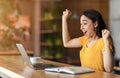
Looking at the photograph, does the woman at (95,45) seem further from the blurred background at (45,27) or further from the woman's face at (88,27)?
the blurred background at (45,27)

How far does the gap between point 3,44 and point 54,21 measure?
5.02 feet

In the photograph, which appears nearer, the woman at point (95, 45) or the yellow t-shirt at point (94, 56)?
the woman at point (95, 45)

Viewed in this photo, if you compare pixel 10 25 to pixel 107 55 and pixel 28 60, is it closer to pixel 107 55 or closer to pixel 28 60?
pixel 28 60

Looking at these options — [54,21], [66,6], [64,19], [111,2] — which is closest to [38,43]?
[54,21]

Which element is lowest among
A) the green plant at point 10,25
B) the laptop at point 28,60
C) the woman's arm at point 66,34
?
the laptop at point 28,60

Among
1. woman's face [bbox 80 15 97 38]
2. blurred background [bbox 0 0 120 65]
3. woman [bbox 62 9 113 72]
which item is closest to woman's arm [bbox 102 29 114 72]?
woman [bbox 62 9 113 72]

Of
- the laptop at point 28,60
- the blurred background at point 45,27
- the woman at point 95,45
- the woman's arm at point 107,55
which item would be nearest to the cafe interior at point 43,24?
the blurred background at point 45,27

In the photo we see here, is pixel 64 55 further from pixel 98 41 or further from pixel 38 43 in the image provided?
pixel 98 41

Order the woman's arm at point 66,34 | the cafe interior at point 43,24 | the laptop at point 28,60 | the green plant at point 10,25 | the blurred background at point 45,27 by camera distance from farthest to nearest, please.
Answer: the blurred background at point 45,27 → the cafe interior at point 43,24 → the green plant at point 10,25 → the woman's arm at point 66,34 → the laptop at point 28,60

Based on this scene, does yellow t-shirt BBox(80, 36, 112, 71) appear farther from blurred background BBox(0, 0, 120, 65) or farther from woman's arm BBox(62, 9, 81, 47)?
blurred background BBox(0, 0, 120, 65)

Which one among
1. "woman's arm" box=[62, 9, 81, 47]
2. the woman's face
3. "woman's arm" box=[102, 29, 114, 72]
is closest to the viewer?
"woman's arm" box=[102, 29, 114, 72]

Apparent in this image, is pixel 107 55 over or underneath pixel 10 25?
underneath

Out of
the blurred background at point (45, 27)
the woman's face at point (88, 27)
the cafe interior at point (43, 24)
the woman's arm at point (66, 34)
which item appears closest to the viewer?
the woman's face at point (88, 27)

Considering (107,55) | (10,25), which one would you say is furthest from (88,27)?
(10,25)
